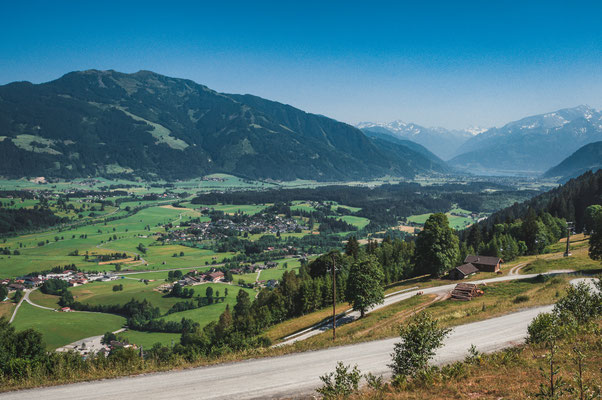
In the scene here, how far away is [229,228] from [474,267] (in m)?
133

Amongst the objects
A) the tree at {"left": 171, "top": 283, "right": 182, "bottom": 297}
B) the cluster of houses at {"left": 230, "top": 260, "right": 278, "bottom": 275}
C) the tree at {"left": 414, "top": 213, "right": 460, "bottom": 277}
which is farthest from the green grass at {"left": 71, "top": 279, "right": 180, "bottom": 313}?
the tree at {"left": 414, "top": 213, "right": 460, "bottom": 277}

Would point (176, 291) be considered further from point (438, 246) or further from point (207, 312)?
point (438, 246)

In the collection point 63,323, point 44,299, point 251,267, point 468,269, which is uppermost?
point 468,269

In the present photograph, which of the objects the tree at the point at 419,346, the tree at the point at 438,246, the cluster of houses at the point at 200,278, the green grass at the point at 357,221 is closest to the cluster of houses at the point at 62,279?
the cluster of houses at the point at 200,278

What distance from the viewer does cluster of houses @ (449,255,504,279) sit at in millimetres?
46562

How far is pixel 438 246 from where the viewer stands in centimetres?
4688

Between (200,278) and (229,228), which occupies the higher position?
(229,228)

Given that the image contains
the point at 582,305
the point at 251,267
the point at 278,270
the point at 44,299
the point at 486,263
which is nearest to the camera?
the point at 582,305

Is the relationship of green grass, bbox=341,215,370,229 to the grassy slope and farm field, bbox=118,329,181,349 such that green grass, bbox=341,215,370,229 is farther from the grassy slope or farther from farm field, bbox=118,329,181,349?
the grassy slope

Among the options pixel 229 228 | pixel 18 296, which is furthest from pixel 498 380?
pixel 229 228

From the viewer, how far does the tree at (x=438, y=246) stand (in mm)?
47250

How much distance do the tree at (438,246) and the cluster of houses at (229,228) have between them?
383 feet

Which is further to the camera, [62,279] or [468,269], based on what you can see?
[62,279]

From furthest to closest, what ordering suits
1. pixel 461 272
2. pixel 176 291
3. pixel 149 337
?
1. pixel 176 291
2. pixel 149 337
3. pixel 461 272
